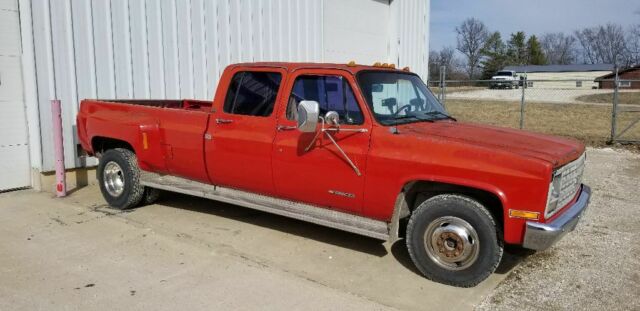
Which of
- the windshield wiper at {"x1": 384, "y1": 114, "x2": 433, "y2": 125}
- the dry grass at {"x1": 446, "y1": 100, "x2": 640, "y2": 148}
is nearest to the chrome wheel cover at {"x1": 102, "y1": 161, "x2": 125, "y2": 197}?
the windshield wiper at {"x1": 384, "y1": 114, "x2": 433, "y2": 125}

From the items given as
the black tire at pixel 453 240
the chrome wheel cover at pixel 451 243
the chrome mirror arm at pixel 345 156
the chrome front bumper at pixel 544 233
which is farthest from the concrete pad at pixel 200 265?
the chrome mirror arm at pixel 345 156

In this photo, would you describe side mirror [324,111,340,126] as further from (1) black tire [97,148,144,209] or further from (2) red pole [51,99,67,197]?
(2) red pole [51,99,67,197]

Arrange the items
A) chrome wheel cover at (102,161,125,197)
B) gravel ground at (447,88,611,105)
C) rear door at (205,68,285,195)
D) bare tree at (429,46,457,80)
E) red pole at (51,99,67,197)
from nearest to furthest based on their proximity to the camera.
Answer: rear door at (205,68,285,195) → chrome wheel cover at (102,161,125,197) → red pole at (51,99,67,197) → gravel ground at (447,88,611,105) → bare tree at (429,46,457,80)

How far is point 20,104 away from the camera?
7.49 m

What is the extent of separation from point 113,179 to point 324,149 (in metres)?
3.29

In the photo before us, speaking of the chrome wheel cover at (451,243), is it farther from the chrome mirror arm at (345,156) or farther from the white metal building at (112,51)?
the white metal building at (112,51)

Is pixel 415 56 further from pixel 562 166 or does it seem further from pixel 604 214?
pixel 562 166

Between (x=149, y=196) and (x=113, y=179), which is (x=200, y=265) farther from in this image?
(x=113, y=179)

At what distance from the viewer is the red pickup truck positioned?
4.14 meters

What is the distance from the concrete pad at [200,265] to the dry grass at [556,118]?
1095 cm

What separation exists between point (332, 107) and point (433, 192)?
1221 mm

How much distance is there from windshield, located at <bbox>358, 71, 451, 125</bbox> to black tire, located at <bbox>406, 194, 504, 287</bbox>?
913 millimetres

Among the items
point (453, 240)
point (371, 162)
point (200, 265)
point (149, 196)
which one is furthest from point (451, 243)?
point (149, 196)

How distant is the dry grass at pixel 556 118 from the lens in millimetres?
16000
